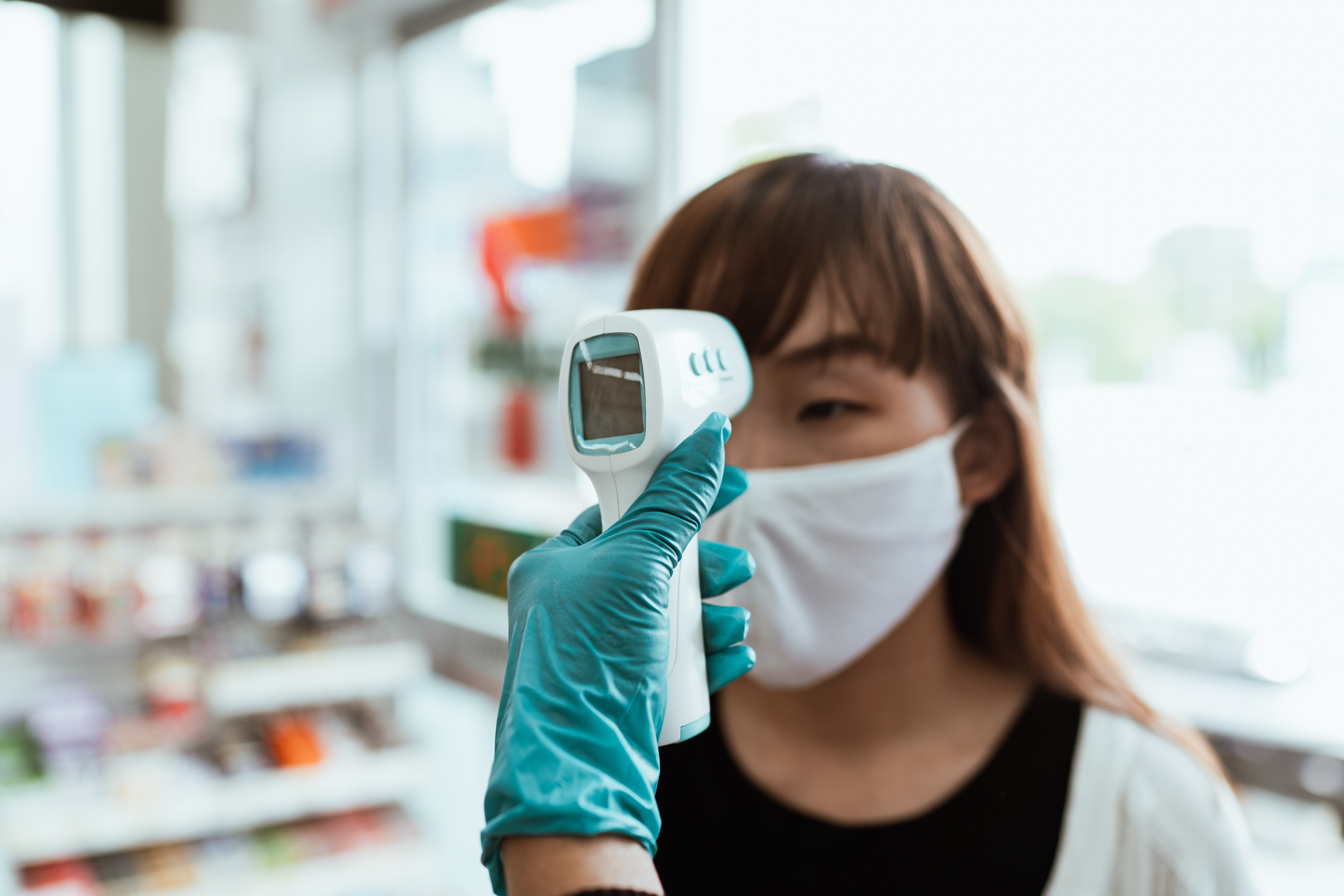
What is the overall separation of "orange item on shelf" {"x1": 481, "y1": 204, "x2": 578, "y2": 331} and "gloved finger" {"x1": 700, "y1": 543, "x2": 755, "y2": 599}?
2.31 metres

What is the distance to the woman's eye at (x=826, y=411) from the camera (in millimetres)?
1042

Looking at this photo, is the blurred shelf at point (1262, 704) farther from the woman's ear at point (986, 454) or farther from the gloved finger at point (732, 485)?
the gloved finger at point (732, 485)

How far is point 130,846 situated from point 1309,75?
2.97 m

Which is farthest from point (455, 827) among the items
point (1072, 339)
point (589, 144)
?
point (1072, 339)

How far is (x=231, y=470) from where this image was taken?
9.04 feet

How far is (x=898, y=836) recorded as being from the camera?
107cm

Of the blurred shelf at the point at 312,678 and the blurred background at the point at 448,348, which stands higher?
the blurred background at the point at 448,348

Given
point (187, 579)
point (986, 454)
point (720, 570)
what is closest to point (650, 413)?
point (720, 570)

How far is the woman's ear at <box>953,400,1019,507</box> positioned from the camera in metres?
1.14

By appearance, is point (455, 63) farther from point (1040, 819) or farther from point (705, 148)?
point (1040, 819)

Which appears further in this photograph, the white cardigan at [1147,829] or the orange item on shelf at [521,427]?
the orange item on shelf at [521,427]

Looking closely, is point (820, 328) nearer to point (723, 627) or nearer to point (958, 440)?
point (958, 440)

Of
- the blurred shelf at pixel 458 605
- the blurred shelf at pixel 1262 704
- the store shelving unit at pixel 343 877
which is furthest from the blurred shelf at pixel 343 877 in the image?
the blurred shelf at pixel 1262 704

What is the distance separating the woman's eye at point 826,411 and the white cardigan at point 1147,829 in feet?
1.48
